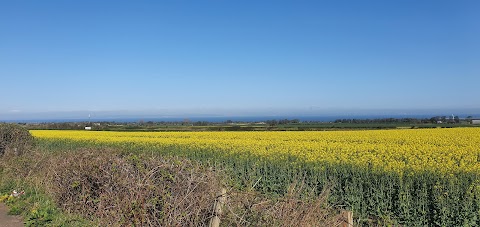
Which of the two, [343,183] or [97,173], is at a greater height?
[97,173]

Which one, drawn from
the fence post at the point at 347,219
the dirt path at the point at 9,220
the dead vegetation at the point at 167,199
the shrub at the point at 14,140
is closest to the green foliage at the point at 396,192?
the dead vegetation at the point at 167,199

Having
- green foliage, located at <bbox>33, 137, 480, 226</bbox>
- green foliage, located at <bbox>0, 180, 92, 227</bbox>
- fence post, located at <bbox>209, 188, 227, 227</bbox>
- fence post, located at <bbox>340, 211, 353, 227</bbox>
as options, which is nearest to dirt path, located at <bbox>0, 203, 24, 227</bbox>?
green foliage, located at <bbox>0, 180, 92, 227</bbox>

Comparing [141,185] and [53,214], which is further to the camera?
[53,214]

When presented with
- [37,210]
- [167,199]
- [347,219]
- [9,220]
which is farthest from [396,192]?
[9,220]

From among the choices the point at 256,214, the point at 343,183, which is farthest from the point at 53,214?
the point at 343,183

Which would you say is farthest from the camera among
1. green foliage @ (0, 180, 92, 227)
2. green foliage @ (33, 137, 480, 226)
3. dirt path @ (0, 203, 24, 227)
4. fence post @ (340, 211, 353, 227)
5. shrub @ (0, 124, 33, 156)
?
shrub @ (0, 124, 33, 156)

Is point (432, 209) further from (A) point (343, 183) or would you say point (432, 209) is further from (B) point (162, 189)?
(B) point (162, 189)

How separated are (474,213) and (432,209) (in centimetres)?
80

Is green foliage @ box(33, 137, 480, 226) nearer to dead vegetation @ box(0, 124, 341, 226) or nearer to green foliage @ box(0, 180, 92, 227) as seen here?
dead vegetation @ box(0, 124, 341, 226)

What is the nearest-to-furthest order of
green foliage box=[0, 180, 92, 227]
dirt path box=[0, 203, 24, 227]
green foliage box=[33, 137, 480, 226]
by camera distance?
green foliage box=[0, 180, 92, 227]
dirt path box=[0, 203, 24, 227]
green foliage box=[33, 137, 480, 226]

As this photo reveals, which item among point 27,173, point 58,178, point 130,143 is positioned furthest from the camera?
point 130,143

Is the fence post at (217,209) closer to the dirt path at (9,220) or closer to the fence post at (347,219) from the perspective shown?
the fence post at (347,219)

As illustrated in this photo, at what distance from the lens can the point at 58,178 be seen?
325 inches

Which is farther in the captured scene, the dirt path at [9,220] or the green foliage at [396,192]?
the green foliage at [396,192]
